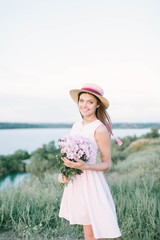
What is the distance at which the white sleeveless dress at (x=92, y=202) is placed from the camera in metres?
2.08

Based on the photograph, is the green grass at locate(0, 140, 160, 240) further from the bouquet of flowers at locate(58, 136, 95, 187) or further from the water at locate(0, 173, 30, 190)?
the bouquet of flowers at locate(58, 136, 95, 187)

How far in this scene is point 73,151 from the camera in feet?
6.47

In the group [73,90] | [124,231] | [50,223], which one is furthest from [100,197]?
[50,223]

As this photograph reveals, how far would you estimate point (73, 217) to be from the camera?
7.28 ft

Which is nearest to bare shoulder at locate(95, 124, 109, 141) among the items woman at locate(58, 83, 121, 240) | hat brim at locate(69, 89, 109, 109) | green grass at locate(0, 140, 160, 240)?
woman at locate(58, 83, 121, 240)

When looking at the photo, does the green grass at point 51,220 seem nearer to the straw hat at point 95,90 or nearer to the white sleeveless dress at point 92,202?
the white sleeveless dress at point 92,202

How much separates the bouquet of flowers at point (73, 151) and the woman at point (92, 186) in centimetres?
6

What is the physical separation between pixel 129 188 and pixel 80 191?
11.0ft

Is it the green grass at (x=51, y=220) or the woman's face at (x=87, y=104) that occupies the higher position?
the woman's face at (x=87, y=104)

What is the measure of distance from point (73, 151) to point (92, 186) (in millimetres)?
450

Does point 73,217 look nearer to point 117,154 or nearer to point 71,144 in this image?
point 71,144

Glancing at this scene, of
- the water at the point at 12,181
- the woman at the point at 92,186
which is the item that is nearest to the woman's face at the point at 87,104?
the woman at the point at 92,186

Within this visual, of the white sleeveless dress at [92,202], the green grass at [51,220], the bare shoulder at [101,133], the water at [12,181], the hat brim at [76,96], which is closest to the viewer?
the white sleeveless dress at [92,202]

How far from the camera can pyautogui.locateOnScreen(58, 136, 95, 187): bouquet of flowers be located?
196 cm
